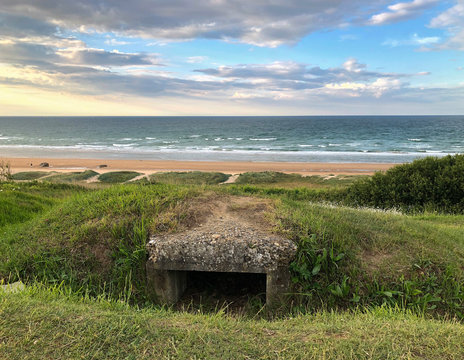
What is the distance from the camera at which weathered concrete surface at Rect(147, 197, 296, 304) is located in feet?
17.7

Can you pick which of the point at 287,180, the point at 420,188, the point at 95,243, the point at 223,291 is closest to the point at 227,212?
the point at 223,291

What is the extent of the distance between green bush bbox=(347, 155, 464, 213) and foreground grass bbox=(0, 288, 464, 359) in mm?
9429

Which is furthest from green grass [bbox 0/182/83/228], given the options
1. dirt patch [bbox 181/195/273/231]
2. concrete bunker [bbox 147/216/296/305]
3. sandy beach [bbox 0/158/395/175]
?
sandy beach [bbox 0/158/395/175]

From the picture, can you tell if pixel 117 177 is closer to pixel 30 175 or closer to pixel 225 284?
pixel 30 175

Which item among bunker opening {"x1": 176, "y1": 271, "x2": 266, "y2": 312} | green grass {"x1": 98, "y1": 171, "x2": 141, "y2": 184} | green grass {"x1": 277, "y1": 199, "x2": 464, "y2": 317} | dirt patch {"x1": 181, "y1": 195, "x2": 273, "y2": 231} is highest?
dirt patch {"x1": 181, "y1": 195, "x2": 273, "y2": 231}

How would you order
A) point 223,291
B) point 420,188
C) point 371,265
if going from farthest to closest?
point 420,188 < point 223,291 < point 371,265

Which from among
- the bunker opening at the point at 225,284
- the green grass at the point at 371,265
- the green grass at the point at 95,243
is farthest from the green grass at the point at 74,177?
the green grass at the point at 371,265

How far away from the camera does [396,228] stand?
7.17m

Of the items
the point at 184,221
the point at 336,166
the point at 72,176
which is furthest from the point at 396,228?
the point at 336,166

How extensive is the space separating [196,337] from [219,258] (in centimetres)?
211

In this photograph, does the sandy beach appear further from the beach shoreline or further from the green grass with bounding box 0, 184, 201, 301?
the green grass with bounding box 0, 184, 201, 301

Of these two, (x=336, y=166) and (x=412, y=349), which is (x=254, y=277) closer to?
(x=412, y=349)

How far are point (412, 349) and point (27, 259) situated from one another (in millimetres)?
5775

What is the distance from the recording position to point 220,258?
5.47 meters
